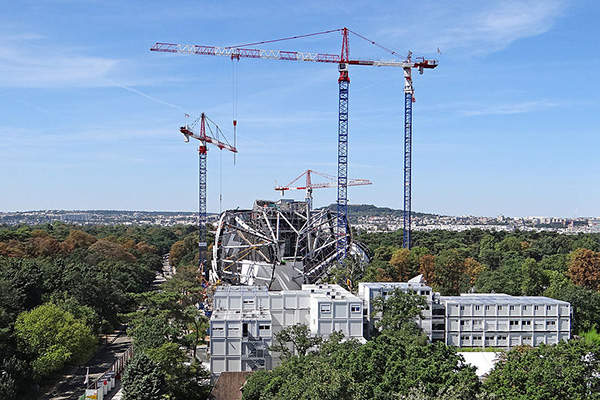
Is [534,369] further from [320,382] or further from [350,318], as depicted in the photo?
[350,318]

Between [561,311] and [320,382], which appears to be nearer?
[320,382]

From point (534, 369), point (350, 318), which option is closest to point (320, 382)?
point (534, 369)

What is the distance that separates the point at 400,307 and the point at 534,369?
18963 millimetres

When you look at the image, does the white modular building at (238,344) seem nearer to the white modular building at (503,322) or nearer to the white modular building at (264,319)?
the white modular building at (264,319)

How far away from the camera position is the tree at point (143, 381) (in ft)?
105

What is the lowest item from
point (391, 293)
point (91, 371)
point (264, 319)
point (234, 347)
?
point (91, 371)

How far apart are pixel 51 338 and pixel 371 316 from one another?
82.2 feet

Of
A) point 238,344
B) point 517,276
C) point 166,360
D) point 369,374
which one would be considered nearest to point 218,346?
point 238,344

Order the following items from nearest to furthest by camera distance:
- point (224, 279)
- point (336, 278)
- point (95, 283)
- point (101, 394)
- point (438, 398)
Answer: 1. point (438, 398)
2. point (101, 394)
3. point (95, 283)
4. point (336, 278)
5. point (224, 279)

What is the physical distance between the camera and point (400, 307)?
148 ft

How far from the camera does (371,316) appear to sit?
157 feet

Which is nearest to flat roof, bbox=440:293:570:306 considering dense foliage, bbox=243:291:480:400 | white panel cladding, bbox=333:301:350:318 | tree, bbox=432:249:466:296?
white panel cladding, bbox=333:301:350:318

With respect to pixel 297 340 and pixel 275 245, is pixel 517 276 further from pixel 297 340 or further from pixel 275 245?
pixel 297 340

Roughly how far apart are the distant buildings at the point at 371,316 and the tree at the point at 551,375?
16359mm
